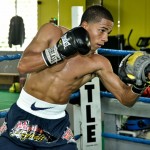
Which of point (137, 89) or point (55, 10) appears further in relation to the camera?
point (55, 10)

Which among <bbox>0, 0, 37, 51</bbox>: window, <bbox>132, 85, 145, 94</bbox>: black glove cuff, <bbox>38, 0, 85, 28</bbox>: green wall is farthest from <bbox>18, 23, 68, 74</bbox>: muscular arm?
<bbox>0, 0, 37, 51</bbox>: window

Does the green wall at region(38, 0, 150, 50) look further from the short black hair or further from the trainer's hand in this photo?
the trainer's hand

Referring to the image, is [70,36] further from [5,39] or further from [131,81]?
[5,39]

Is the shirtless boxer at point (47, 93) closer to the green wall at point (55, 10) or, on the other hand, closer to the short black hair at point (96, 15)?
the short black hair at point (96, 15)

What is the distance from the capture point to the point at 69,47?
1542 millimetres

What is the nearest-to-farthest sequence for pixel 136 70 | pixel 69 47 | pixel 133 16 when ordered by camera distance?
pixel 69 47, pixel 136 70, pixel 133 16

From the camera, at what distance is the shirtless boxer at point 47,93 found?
172 cm

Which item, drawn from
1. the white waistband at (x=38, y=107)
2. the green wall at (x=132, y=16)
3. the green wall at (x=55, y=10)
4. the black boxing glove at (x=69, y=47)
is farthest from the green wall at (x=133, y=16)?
the black boxing glove at (x=69, y=47)

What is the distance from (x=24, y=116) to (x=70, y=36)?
1.69ft

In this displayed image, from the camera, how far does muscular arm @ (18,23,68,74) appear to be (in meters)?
1.62

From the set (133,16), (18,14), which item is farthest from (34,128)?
(18,14)

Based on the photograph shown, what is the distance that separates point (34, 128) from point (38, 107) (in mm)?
114

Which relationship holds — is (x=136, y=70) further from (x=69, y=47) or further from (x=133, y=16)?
(x=133, y=16)

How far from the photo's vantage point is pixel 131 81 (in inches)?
67.7
